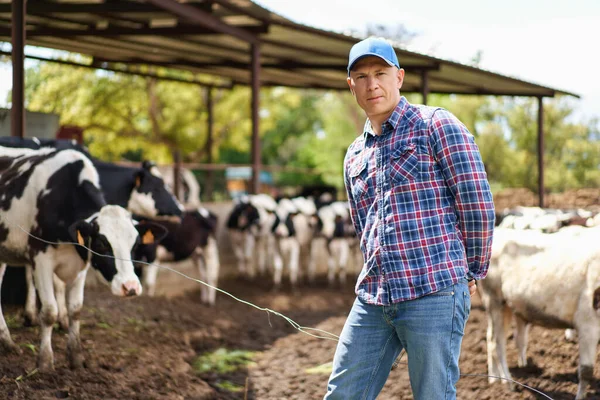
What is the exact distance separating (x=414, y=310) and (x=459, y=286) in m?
0.23

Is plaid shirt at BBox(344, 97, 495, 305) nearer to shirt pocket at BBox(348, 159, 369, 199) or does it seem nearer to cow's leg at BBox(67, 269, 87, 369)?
shirt pocket at BBox(348, 159, 369, 199)

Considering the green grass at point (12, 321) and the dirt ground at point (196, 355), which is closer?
the dirt ground at point (196, 355)

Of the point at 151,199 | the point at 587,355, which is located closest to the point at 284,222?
the point at 151,199

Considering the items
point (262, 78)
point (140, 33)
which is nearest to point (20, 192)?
point (140, 33)

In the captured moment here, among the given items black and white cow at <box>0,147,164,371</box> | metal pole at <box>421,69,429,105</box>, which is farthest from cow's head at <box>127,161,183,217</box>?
metal pole at <box>421,69,429,105</box>

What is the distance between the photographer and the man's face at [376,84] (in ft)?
10.9

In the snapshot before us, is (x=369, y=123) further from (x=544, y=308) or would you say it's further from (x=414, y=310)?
(x=544, y=308)

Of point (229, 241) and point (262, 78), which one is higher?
point (262, 78)

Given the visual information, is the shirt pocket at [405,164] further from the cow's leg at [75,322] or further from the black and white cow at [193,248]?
the black and white cow at [193,248]

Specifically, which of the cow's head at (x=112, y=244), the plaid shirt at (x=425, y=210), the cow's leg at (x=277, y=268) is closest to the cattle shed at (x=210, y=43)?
the cow's leg at (x=277, y=268)

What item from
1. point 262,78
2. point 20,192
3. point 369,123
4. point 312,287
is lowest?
point 312,287

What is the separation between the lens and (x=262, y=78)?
64.5ft

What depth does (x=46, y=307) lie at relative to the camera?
5652mm

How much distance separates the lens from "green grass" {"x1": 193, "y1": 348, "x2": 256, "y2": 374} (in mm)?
7597
